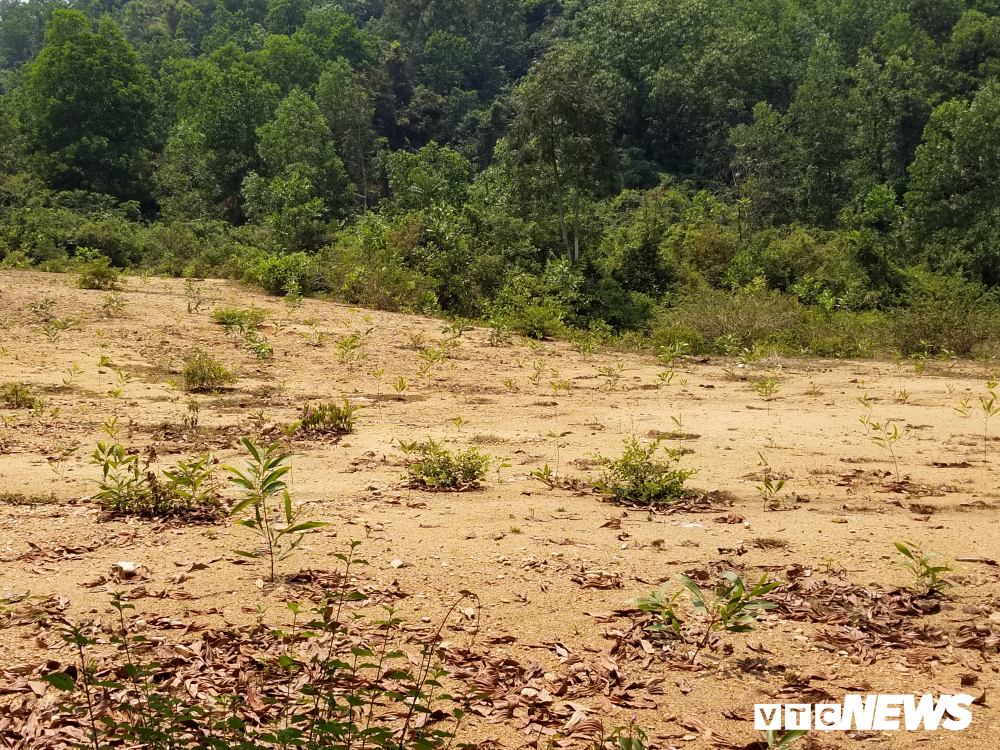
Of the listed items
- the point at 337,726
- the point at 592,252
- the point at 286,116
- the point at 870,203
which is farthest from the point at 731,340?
the point at 286,116

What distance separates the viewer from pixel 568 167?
19.5m

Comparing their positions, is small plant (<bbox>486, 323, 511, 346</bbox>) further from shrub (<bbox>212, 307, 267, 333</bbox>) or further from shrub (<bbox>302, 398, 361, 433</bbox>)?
shrub (<bbox>302, 398, 361, 433</bbox>)

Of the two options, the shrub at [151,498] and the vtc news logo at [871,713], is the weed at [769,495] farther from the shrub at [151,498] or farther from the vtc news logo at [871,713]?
the shrub at [151,498]

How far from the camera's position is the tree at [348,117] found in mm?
35125

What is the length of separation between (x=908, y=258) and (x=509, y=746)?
2290 centimetres

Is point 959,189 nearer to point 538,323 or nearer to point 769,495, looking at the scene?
point 538,323

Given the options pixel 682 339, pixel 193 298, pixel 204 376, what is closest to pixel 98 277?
pixel 193 298

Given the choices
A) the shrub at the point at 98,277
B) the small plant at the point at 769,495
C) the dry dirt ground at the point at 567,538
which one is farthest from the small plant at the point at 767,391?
the shrub at the point at 98,277

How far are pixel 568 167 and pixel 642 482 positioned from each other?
15.6 meters

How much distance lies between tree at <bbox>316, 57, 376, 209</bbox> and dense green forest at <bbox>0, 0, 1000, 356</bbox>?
110 millimetres

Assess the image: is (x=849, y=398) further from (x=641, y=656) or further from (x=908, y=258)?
(x=908, y=258)

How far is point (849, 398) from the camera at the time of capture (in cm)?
869

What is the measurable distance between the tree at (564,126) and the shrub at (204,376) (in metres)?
12.4

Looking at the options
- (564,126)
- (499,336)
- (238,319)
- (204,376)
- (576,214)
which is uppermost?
(564,126)
